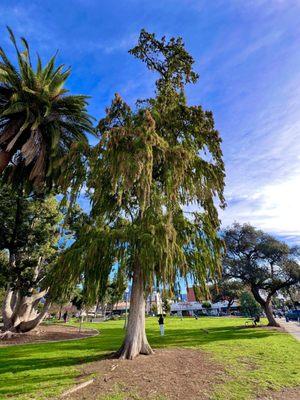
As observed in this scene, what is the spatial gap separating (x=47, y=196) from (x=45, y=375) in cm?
1354

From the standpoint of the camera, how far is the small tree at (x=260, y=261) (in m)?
26.0

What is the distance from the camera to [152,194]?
1040 cm

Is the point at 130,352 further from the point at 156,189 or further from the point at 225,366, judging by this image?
the point at 156,189

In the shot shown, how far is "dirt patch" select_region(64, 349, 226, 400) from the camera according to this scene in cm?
699

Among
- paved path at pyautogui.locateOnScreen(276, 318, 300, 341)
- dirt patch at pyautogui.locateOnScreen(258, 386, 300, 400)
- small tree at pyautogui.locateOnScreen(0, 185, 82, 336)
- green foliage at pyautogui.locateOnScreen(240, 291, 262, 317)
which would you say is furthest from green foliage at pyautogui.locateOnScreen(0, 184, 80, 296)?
green foliage at pyautogui.locateOnScreen(240, 291, 262, 317)

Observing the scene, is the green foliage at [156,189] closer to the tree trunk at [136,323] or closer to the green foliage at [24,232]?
the tree trunk at [136,323]

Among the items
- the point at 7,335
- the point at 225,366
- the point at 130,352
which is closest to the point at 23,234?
the point at 7,335

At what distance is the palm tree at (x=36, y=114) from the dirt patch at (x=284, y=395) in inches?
470

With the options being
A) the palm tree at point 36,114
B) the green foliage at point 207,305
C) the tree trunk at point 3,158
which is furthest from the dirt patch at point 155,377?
the green foliage at point 207,305

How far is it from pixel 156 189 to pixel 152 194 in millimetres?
559

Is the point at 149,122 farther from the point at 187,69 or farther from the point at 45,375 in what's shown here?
the point at 45,375

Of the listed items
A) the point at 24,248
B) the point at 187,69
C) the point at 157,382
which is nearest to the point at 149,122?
the point at 187,69

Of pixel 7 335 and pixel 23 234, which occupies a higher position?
pixel 23 234

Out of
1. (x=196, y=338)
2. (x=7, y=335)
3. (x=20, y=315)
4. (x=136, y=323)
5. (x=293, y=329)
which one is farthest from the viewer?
(x=293, y=329)
